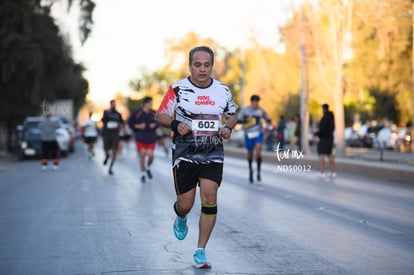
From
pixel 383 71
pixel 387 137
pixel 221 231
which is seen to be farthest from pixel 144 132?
pixel 383 71

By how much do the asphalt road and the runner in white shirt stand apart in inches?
21.6

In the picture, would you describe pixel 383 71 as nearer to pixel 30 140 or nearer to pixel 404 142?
pixel 404 142

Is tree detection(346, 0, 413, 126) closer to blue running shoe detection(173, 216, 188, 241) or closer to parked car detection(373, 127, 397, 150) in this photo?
parked car detection(373, 127, 397, 150)

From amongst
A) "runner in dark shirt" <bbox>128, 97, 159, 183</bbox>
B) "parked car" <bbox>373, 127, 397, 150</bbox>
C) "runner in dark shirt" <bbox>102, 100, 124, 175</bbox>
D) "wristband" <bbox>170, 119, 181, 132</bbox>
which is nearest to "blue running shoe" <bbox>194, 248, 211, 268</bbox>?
"wristband" <bbox>170, 119, 181, 132</bbox>

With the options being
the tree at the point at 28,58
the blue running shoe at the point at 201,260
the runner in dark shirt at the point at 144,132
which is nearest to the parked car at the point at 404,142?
A: the tree at the point at 28,58

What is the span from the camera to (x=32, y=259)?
7.49 metres

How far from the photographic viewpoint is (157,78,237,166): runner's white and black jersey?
6965mm

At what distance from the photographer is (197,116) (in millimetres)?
7016

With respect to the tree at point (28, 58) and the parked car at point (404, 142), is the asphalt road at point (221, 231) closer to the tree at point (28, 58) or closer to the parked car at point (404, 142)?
the tree at point (28, 58)

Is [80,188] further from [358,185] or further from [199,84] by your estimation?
[199,84]

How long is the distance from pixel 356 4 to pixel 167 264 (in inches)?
1119

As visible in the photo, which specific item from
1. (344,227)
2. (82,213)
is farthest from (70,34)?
(344,227)

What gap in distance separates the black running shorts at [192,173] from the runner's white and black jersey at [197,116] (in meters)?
0.05

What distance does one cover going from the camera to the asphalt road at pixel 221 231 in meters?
7.10
